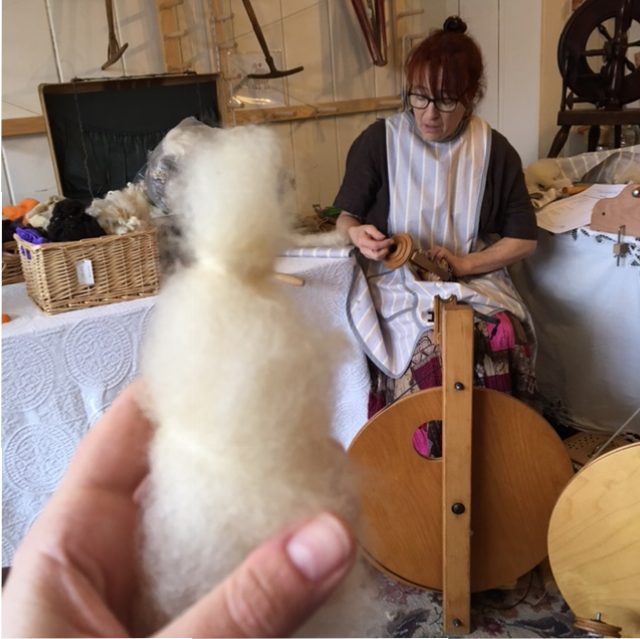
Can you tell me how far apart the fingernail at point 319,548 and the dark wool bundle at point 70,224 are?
2.84 feet

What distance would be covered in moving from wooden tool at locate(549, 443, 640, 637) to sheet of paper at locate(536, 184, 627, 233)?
2.65 feet

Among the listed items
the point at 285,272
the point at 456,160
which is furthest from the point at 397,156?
the point at 285,272

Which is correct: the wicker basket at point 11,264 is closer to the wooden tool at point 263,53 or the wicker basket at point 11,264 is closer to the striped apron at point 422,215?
the striped apron at point 422,215

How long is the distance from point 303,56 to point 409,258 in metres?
0.94

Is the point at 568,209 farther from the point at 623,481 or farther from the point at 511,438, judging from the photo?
the point at 623,481

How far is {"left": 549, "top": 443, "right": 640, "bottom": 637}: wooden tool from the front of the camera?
918 mm

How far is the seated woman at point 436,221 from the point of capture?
1.28m

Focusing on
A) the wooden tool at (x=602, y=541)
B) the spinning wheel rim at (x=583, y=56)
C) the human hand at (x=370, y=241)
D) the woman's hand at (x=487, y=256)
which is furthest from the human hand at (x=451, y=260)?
the spinning wheel rim at (x=583, y=56)

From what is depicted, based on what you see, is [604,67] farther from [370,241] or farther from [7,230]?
[7,230]

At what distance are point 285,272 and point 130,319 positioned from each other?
33cm

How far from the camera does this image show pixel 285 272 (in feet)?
4.10

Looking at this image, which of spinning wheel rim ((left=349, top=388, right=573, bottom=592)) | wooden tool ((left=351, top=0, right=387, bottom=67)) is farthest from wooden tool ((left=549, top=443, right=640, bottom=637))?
wooden tool ((left=351, top=0, right=387, bottom=67))

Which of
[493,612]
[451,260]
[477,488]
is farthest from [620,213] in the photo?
[493,612]

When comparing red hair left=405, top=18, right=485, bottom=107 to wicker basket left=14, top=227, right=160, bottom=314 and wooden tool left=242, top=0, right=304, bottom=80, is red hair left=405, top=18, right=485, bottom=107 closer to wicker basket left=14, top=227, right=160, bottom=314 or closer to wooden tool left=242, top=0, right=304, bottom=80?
wooden tool left=242, top=0, right=304, bottom=80
